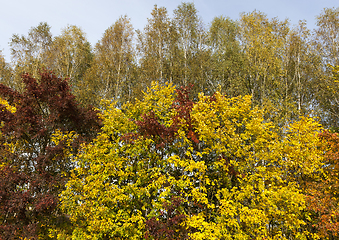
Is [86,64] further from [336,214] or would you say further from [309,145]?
[336,214]

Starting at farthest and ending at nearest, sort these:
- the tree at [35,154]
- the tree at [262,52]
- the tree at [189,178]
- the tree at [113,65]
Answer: the tree at [113,65] < the tree at [262,52] < the tree at [35,154] < the tree at [189,178]

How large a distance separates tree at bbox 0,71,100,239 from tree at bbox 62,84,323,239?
107 cm

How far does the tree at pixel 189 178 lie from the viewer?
7406 mm

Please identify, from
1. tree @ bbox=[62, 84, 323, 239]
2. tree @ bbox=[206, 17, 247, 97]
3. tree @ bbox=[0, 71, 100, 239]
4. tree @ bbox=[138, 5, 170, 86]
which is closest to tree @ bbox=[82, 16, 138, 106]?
tree @ bbox=[138, 5, 170, 86]

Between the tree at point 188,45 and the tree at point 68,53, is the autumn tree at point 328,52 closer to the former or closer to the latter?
the tree at point 188,45

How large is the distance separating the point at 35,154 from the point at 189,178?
23.6ft

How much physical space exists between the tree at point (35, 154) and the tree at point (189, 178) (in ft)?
3.53

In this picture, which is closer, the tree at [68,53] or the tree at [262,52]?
the tree at [262,52]

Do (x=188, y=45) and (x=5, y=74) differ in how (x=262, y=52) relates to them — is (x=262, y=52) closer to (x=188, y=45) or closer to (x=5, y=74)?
(x=188, y=45)

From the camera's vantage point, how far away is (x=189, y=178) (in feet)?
25.6

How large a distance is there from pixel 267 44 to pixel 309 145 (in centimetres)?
1095

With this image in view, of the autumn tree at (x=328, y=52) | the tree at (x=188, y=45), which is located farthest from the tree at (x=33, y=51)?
the autumn tree at (x=328, y=52)

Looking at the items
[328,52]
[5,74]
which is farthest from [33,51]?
[328,52]

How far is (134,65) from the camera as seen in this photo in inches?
859
